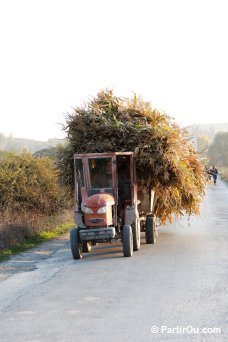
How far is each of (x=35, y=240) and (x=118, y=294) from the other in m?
7.71

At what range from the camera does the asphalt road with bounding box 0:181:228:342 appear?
738 centimetres

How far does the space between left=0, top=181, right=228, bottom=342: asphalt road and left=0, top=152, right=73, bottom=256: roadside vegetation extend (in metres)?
4.48

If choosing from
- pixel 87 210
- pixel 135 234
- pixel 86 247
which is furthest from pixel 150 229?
pixel 87 210

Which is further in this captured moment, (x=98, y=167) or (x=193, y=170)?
(x=193, y=170)

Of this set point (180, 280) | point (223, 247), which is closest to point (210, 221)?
point (223, 247)

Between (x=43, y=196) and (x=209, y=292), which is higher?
(x=43, y=196)

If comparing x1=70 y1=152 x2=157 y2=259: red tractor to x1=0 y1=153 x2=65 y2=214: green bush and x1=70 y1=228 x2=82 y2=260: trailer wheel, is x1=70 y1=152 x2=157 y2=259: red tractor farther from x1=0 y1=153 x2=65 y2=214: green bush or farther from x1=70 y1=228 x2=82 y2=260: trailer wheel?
x1=0 y1=153 x2=65 y2=214: green bush

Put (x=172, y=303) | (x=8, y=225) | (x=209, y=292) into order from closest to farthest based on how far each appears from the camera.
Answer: (x=172, y=303), (x=209, y=292), (x=8, y=225)

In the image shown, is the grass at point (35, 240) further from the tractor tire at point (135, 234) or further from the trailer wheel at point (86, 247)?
the tractor tire at point (135, 234)

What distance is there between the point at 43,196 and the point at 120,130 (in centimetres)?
904

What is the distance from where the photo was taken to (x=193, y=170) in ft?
52.1

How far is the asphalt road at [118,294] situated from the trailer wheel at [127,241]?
151mm

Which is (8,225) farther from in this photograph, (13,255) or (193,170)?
(193,170)

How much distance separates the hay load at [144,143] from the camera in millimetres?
14242
